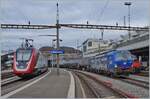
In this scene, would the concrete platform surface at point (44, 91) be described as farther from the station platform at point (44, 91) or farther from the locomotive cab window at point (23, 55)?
the locomotive cab window at point (23, 55)

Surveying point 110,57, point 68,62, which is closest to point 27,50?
point 110,57

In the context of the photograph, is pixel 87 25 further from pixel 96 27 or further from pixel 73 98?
pixel 73 98

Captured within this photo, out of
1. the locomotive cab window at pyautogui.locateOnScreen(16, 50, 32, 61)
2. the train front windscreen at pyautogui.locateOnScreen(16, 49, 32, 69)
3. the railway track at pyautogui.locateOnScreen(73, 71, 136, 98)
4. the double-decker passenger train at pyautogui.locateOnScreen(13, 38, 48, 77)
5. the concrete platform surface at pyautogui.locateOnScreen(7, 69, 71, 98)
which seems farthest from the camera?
the locomotive cab window at pyautogui.locateOnScreen(16, 50, 32, 61)

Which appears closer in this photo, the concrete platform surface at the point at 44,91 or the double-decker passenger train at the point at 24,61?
the concrete platform surface at the point at 44,91

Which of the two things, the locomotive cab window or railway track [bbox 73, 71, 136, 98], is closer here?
railway track [bbox 73, 71, 136, 98]

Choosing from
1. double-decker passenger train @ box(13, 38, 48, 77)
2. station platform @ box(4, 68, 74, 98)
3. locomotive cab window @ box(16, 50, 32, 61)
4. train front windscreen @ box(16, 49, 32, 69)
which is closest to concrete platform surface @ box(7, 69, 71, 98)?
station platform @ box(4, 68, 74, 98)

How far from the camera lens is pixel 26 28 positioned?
189ft

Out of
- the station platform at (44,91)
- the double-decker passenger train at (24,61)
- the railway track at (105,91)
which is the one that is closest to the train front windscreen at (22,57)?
the double-decker passenger train at (24,61)

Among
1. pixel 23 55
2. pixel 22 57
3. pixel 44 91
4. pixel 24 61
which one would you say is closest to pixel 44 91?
pixel 44 91

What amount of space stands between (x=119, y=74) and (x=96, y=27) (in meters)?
19.3

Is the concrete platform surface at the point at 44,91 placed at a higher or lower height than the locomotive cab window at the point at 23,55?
lower

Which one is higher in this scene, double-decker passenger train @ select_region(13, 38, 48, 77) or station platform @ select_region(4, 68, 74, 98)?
double-decker passenger train @ select_region(13, 38, 48, 77)

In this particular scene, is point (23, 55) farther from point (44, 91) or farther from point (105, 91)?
point (105, 91)

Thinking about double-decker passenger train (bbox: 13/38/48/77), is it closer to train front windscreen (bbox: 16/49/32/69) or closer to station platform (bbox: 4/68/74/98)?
train front windscreen (bbox: 16/49/32/69)
